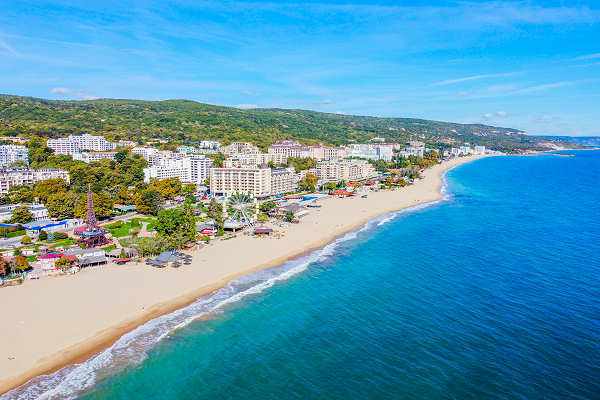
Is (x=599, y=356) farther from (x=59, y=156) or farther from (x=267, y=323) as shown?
(x=59, y=156)

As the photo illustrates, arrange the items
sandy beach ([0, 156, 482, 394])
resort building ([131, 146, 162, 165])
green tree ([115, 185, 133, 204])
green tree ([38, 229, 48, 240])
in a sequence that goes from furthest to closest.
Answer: resort building ([131, 146, 162, 165]), green tree ([115, 185, 133, 204]), green tree ([38, 229, 48, 240]), sandy beach ([0, 156, 482, 394])

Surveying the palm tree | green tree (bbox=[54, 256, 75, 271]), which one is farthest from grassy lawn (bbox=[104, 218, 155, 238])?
green tree (bbox=[54, 256, 75, 271])

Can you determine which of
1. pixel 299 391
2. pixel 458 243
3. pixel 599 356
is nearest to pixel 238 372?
pixel 299 391

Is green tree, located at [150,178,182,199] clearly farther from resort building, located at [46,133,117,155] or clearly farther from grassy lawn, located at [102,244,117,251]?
resort building, located at [46,133,117,155]

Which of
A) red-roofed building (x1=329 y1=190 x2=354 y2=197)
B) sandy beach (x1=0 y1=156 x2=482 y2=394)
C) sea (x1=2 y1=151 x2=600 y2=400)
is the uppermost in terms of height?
red-roofed building (x1=329 y1=190 x2=354 y2=197)

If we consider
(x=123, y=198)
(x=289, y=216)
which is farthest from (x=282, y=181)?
(x=123, y=198)

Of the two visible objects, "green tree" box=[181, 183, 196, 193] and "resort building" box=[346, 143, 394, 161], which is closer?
"green tree" box=[181, 183, 196, 193]
